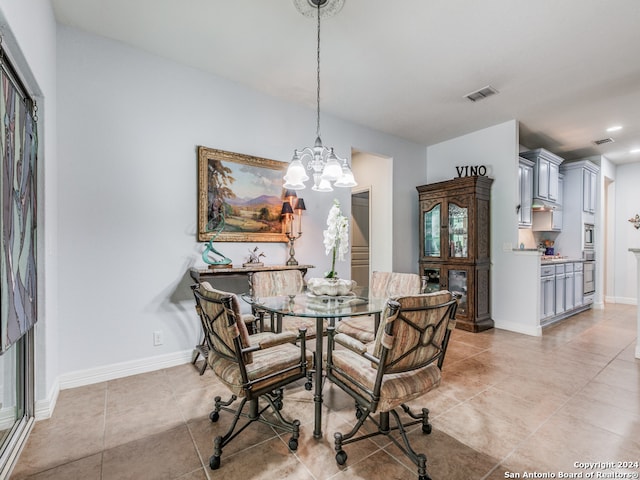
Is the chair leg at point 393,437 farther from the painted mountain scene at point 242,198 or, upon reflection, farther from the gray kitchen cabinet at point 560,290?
the gray kitchen cabinet at point 560,290

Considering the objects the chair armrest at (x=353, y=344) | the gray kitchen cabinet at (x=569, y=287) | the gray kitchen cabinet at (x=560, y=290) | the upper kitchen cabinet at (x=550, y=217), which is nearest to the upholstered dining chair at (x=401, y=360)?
the chair armrest at (x=353, y=344)

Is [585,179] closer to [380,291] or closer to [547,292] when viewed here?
[547,292]

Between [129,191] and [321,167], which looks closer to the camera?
[321,167]

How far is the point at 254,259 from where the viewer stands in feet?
10.6

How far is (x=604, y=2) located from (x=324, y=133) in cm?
266

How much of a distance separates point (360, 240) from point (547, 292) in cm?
313

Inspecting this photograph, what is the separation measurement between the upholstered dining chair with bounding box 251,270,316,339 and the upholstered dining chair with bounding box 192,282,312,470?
63 centimetres

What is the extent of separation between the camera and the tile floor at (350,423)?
63.1 inches

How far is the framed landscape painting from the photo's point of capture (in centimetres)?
306

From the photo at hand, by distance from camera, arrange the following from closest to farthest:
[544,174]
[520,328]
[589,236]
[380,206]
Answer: [520,328] < [544,174] < [380,206] < [589,236]

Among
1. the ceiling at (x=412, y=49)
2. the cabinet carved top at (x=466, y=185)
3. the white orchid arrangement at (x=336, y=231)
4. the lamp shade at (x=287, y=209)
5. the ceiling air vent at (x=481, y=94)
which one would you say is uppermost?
the ceiling at (x=412, y=49)

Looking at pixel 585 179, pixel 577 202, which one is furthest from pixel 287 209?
pixel 585 179

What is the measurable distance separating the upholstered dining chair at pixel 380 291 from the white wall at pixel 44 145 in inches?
80.9

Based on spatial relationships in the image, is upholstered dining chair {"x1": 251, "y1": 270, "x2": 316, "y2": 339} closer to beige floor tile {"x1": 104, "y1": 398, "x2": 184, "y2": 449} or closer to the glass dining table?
the glass dining table
